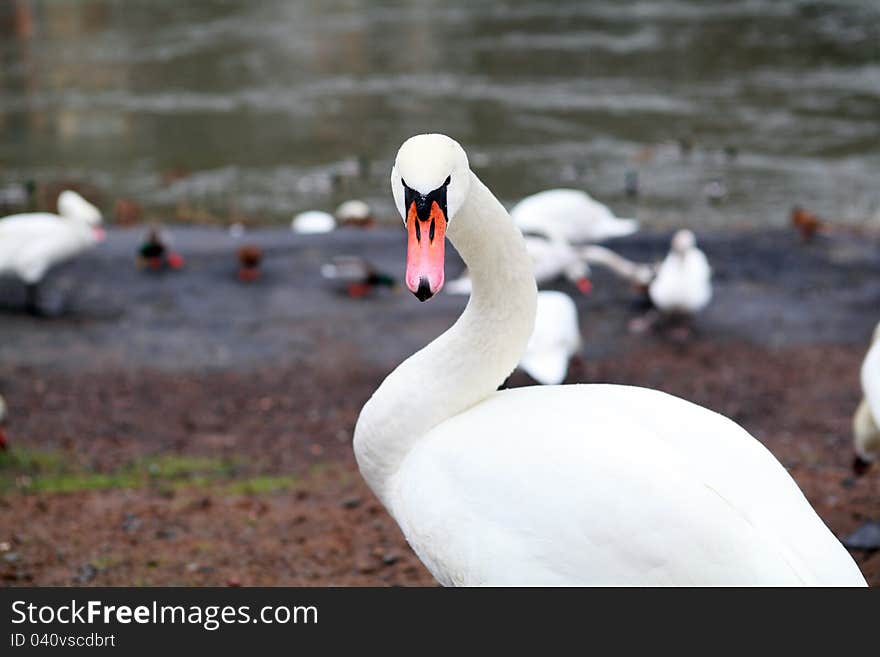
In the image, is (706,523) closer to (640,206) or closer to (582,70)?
(640,206)

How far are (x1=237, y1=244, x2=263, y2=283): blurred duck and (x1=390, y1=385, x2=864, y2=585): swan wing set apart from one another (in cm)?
624

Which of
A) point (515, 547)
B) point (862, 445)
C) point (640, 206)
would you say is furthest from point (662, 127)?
point (515, 547)

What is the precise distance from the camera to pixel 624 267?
9289 millimetres

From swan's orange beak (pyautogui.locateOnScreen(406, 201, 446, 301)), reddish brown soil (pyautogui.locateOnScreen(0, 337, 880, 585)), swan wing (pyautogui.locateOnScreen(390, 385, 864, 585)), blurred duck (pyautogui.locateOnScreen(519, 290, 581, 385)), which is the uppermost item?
swan's orange beak (pyautogui.locateOnScreen(406, 201, 446, 301))

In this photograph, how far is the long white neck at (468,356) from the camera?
336 cm

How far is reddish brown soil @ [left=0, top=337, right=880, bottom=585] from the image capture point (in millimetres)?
4992

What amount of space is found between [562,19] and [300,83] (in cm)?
731

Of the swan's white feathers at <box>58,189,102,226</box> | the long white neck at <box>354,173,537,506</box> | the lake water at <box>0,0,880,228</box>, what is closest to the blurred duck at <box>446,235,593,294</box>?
the lake water at <box>0,0,880,228</box>

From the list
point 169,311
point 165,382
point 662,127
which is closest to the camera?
point 165,382

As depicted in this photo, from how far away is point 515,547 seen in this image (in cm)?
298

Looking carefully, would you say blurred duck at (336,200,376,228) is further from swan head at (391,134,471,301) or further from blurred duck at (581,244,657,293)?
swan head at (391,134,471,301)

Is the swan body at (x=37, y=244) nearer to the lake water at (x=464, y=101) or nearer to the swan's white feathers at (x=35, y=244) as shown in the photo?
the swan's white feathers at (x=35, y=244)

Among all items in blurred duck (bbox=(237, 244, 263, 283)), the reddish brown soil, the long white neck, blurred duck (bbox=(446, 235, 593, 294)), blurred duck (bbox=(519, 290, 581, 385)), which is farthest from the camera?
blurred duck (bbox=(237, 244, 263, 283))

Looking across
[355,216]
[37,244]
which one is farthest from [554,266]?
[37,244]
